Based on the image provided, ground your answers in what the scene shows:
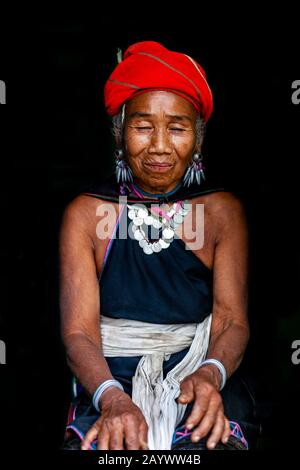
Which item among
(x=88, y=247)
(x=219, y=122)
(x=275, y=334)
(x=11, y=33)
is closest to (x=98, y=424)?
(x=88, y=247)

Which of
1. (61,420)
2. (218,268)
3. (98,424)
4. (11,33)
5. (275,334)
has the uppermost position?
(11,33)

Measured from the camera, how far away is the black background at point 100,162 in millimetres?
3537

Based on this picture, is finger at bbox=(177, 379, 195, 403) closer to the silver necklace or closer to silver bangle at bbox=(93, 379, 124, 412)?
silver bangle at bbox=(93, 379, 124, 412)

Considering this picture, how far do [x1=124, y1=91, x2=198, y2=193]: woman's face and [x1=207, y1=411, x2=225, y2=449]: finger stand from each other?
1.04 m

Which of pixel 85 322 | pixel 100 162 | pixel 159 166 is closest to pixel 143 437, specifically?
pixel 85 322

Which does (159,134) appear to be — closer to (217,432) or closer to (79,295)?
(79,295)

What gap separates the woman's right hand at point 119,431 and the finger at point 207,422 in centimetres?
18

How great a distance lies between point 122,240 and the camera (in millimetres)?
3254

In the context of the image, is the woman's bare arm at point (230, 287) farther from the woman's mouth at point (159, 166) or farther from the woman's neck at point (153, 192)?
the woman's mouth at point (159, 166)

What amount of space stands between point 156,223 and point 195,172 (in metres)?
0.28

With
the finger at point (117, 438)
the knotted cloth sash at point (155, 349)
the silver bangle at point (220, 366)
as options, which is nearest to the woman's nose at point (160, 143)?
the knotted cloth sash at point (155, 349)

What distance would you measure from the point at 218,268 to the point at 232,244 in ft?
0.41

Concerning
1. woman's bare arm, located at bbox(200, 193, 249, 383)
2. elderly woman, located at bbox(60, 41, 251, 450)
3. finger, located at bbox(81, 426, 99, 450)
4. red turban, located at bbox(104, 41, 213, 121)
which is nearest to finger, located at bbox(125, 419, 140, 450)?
finger, located at bbox(81, 426, 99, 450)
